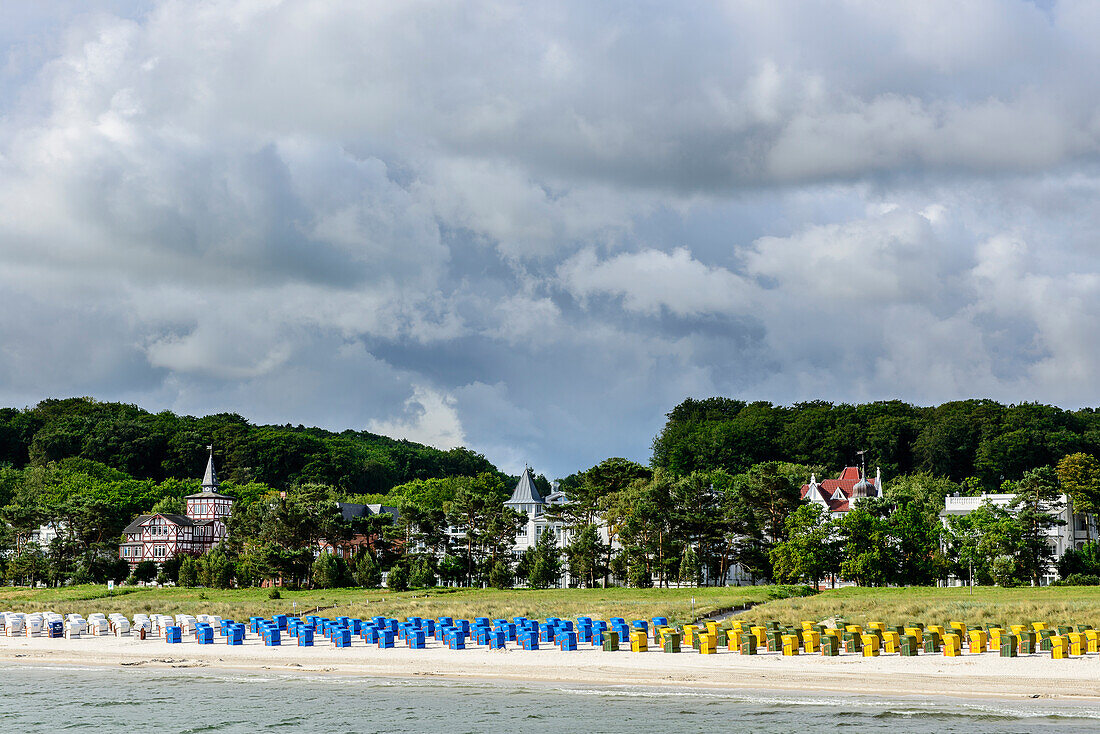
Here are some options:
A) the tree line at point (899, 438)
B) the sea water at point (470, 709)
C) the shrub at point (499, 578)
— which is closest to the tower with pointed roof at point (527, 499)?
the shrub at point (499, 578)

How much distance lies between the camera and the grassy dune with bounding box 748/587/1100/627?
5200cm

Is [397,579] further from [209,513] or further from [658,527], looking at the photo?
[209,513]

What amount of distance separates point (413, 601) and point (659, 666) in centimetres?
3464

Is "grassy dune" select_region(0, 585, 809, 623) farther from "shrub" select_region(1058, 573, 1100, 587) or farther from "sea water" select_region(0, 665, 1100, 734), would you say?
"sea water" select_region(0, 665, 1100, 734)

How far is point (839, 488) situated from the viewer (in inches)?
4208

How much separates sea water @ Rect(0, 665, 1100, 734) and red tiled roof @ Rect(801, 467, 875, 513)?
185ft

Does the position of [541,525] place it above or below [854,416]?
below

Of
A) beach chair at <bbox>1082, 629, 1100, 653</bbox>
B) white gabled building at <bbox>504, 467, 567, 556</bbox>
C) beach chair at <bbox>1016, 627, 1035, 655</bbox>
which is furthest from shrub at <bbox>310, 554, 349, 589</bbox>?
beach chair at <bbox>1082, 629, 1100, 653</bbox>

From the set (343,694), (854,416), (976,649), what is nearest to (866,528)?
(976,649)

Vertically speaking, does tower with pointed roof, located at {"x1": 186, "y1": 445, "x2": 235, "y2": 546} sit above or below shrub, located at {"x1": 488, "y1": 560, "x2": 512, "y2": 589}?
above

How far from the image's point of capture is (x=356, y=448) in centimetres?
19925

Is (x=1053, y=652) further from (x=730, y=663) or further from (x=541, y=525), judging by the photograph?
(x=541, y=525)

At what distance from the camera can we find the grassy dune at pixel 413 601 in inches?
2486

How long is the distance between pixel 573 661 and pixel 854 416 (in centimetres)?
12565
